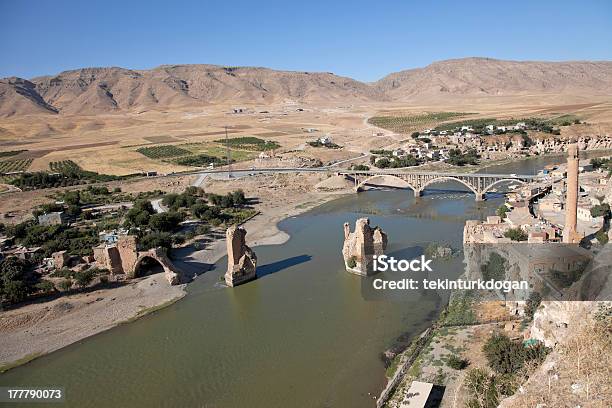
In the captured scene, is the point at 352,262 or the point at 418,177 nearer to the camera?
the point at 352,262

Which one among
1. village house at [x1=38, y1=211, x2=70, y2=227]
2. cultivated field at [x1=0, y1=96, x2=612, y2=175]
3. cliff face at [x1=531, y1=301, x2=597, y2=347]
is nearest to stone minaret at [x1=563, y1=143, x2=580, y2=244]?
cliff face at [x1=531, y1=301, x2=597, y2=347]

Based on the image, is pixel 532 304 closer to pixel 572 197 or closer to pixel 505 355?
pixel 505 355

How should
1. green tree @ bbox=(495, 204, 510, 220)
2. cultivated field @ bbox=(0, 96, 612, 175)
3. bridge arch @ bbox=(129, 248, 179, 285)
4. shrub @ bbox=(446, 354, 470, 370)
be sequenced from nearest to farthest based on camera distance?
shrub @ bbox=(446, 354, 470, 370) → bridge arch @ bbox=(129, 248, 179, 285) → green tree @ bbox=(495, 204, 510, 220) → cultivated field @ bbox=(0, 96, 612, 175)

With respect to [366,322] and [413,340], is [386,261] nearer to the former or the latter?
[366,322]

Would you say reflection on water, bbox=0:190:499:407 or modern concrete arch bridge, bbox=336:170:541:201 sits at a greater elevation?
modern concrete arch bridge, bbox=336:170:541:201

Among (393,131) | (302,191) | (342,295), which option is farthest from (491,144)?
(342,295)

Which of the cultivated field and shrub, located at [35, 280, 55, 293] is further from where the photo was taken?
the cultivated field

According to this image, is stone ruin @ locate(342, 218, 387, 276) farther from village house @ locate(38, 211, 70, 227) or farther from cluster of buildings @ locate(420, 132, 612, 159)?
cluster of buildings @ locate(420, 132, 612, 159)

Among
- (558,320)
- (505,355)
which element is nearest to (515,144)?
(558,320)
